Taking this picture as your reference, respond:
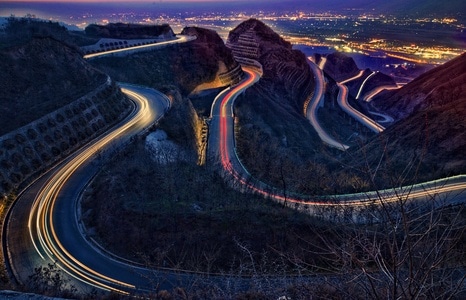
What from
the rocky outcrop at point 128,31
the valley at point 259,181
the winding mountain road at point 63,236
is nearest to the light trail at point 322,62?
the valley at point 259,181

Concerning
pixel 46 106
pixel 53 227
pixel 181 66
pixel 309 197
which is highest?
pixel 46 106

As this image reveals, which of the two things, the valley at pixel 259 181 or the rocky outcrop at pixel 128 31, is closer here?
the valley at pixel 259 181

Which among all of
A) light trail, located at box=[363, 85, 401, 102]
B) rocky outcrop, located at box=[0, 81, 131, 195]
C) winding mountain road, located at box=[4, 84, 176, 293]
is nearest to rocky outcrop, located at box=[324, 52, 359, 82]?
light trail, located at box=[363, 85, 401, 102]

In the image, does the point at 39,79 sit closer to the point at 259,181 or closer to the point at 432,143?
the point at 259,181

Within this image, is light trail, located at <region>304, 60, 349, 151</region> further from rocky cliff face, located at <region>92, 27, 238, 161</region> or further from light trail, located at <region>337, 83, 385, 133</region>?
rocky cliff face, located at <region>92, 27, 238, 161</region>

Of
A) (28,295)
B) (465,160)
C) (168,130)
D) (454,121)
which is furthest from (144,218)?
(454,121)

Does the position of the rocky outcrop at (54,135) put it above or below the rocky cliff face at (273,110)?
above

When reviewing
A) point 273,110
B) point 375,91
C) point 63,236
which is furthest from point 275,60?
point 63,236

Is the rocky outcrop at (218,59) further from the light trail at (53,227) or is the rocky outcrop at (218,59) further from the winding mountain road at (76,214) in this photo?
the light trail at (53,227)

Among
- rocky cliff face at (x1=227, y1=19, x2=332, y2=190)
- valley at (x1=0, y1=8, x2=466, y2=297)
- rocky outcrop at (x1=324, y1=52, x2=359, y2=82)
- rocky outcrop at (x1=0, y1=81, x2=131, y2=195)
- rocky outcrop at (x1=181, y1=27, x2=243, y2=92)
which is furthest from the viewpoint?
rocky outcrop at (x1=324, y1=52, x2=359, y2=82)
